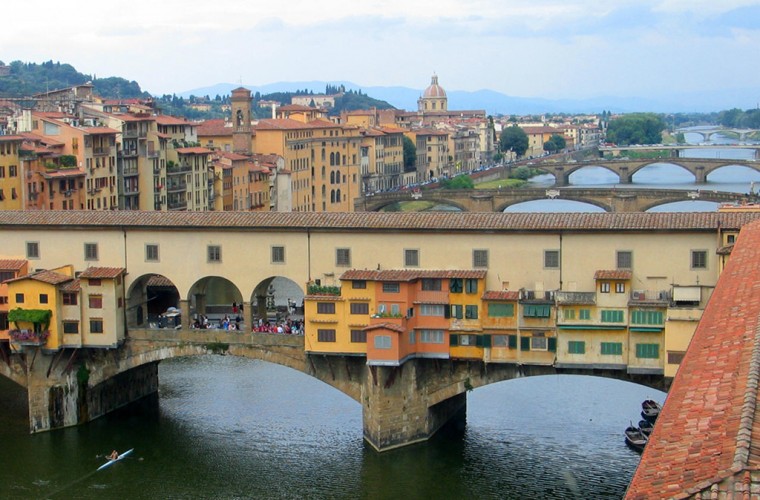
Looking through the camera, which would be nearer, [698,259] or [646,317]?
[646,317]

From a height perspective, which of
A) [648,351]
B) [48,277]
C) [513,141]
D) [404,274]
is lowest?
[648,351]

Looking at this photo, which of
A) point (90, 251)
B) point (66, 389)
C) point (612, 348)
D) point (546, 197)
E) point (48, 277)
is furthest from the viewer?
point (546, 197)

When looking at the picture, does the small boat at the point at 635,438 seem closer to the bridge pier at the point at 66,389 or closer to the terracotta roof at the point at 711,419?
the bridge pier at the point at 66,389

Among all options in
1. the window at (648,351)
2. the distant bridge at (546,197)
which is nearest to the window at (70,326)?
the window at (648,351)

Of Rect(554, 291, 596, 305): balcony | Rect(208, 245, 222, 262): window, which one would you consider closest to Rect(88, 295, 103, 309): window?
Rect(208, 245, 222, 262): window

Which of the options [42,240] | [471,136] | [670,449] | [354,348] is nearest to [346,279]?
[354,348]

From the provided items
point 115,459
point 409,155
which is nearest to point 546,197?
point 409,155

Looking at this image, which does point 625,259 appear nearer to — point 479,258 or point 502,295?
point 502,295

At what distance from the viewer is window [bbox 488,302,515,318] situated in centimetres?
2861

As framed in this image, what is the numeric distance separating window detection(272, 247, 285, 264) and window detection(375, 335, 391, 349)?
12.4ft

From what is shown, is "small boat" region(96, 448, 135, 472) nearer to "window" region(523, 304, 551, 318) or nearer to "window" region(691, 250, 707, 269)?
"window" region(523, 304, 551, 318)

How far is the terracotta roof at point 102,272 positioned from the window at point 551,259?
10.9 metres

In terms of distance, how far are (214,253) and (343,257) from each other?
3499 millimetres

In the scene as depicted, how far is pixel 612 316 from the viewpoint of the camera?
2784cm
